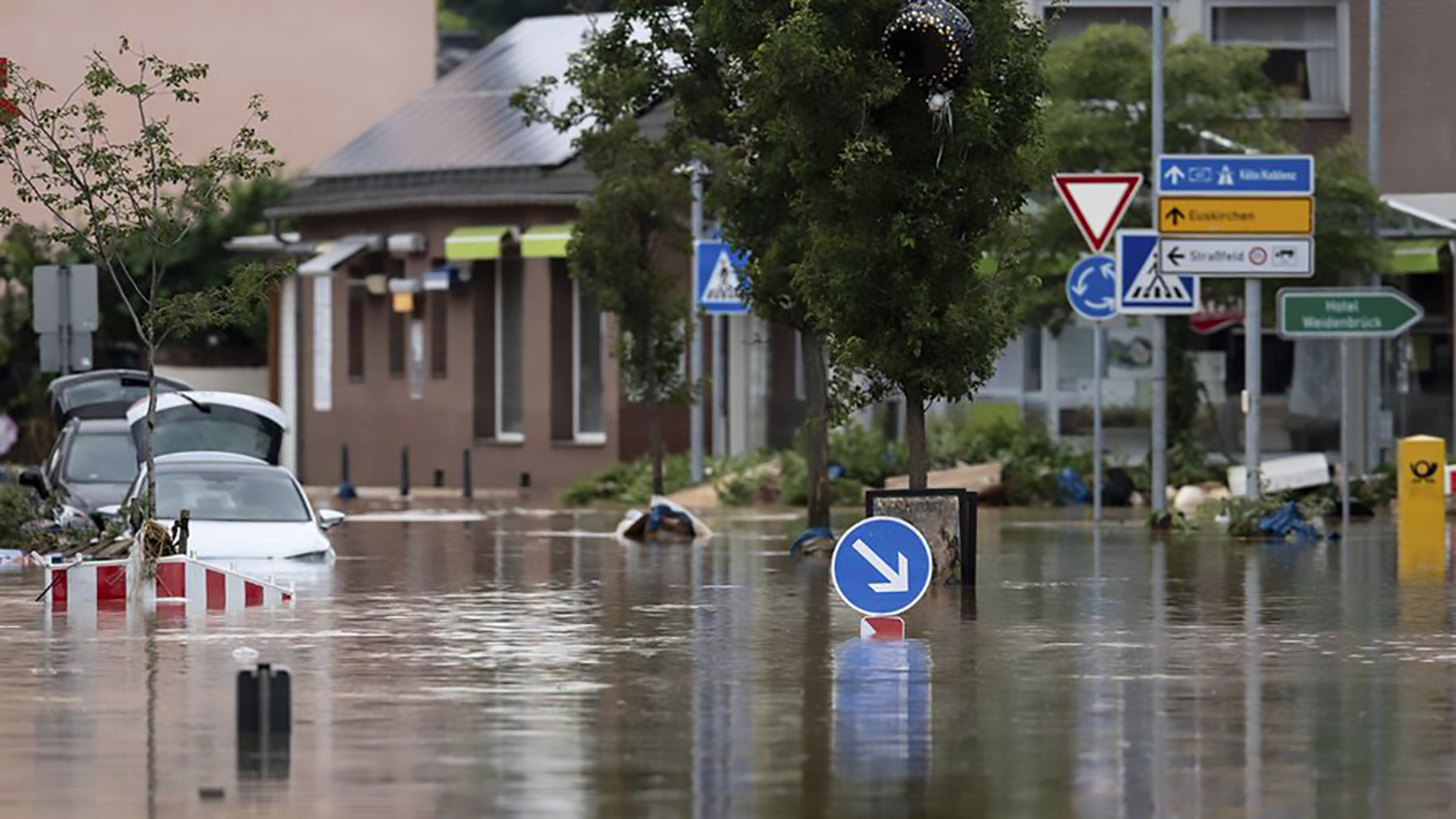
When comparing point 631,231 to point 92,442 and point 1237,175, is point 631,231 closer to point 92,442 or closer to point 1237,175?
point 92,442

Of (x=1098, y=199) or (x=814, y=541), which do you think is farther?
(x=1098, y=199)

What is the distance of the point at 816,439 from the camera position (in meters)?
31.1

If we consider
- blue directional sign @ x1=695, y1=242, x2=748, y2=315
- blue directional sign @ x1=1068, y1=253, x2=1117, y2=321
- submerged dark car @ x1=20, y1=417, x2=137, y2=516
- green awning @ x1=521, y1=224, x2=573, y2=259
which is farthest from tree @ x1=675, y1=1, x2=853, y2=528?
green awning @ x1=521, y1=224, x2=573, y2=259

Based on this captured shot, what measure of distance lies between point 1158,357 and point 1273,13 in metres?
15.4

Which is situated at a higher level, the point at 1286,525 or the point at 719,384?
the point at 719,384

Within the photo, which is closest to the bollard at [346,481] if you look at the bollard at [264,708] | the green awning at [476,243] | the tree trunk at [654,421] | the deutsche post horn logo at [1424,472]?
the green awning at [476,243]

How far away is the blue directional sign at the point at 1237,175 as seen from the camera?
109 feet

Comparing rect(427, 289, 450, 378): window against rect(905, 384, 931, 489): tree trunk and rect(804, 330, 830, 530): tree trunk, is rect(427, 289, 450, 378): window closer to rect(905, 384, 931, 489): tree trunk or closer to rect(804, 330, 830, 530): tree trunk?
rect(804, 330, 830, 530): tree trunk

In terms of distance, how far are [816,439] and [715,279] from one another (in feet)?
19.5

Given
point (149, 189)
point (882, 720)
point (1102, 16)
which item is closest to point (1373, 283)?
point (1102, 16)

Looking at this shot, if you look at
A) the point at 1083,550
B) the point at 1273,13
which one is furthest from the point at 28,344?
the point at 1083,550

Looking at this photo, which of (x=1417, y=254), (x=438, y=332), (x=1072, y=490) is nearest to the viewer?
(x=1072, y=490)

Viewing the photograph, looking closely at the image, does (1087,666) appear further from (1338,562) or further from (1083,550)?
(1083,550)

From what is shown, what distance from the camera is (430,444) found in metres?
55.1
